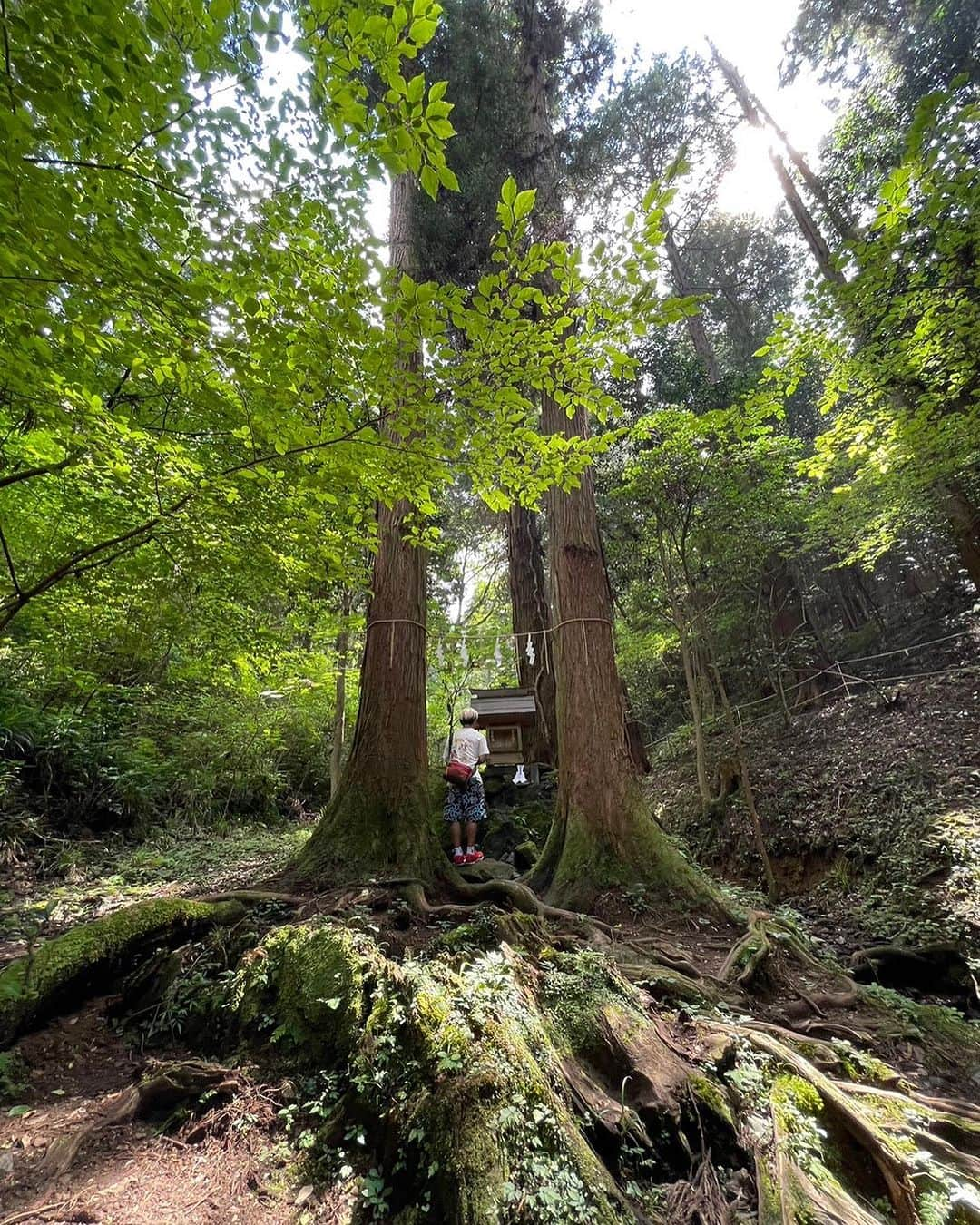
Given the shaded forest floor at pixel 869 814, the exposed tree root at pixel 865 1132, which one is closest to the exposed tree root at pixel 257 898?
the exposed tree root at pixel 865 1132

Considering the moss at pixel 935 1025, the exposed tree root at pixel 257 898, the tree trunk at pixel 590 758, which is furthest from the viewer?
the tree trunk at pixel 590 758

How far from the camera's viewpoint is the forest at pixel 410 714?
1697mm

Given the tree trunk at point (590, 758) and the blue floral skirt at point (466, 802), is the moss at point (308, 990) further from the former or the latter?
the blue floral skirt at point (466, 802)

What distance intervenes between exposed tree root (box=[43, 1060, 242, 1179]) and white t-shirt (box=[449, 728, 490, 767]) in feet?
9.68

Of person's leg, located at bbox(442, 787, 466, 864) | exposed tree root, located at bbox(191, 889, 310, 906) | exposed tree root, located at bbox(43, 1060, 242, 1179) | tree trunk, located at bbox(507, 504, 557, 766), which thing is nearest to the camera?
exposed tree root, located at bbox(43, 1060, 242, 1179)

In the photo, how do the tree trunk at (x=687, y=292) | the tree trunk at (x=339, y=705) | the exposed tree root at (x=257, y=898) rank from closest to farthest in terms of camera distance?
the exposed tree root at (x=257, y=898)
the tree trunk at (x=339, y=705)
the tree trunk at (x=687, y=292)

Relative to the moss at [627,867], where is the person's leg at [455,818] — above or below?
above

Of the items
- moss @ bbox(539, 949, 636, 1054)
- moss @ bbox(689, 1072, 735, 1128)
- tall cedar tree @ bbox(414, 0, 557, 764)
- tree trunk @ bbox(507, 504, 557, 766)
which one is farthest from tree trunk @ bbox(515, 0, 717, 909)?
tall cedar tree @ bbox(414, 0, 557, 764)

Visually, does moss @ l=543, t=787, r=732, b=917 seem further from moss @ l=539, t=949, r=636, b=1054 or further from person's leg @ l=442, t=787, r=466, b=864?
moss @ l=539, t=949, r=636, b=1054

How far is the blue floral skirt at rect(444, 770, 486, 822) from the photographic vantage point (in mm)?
4809

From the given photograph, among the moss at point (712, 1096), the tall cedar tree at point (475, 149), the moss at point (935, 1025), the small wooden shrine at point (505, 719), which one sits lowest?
the moss at point (935, 1025)

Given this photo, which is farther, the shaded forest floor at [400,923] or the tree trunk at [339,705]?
the tree trunk at [339,705]

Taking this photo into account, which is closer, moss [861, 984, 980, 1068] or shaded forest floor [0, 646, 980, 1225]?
shaded forest floor [0, 646, 980, 1225]

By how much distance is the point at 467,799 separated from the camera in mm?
4852
